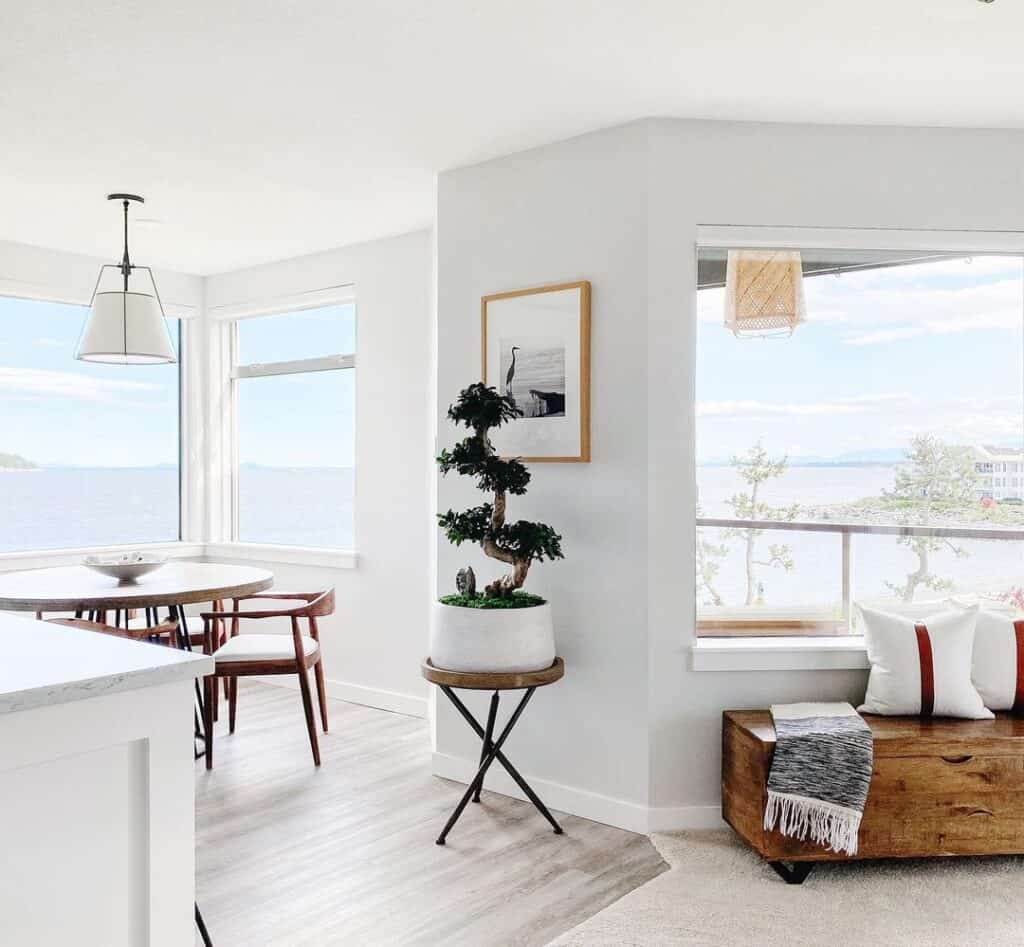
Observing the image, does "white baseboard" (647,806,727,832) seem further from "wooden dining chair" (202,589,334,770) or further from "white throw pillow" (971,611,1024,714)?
"wooden dining chair" (202,589,334,770)

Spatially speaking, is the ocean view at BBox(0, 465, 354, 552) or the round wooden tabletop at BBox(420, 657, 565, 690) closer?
the round wooden tabletop at BBox(420, 657, 565, 690)

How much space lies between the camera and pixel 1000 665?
3.13 m

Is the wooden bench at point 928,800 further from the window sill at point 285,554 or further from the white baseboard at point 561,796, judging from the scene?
the window sill at point 285,554

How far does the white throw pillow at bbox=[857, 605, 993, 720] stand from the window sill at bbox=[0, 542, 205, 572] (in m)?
4.05

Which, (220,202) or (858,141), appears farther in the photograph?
(220,202)

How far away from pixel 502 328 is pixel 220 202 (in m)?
1.59

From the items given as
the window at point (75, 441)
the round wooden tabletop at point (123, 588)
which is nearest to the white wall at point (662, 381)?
the round wooden tabletop at point (123, 588)

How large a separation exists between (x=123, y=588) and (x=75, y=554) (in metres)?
1.87

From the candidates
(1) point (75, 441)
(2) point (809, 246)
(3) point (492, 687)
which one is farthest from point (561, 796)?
(1) point (75, 441)

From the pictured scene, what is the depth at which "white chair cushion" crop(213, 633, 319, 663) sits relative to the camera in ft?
12.8

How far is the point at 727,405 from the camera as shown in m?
3.38

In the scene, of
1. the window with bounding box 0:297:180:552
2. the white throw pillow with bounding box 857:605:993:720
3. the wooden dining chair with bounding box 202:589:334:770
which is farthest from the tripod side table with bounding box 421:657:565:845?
the window with bounding box 0:297:180:552

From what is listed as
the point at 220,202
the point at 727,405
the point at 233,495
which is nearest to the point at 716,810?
the point at 727,405

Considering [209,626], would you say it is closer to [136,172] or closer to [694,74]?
[136,172]
